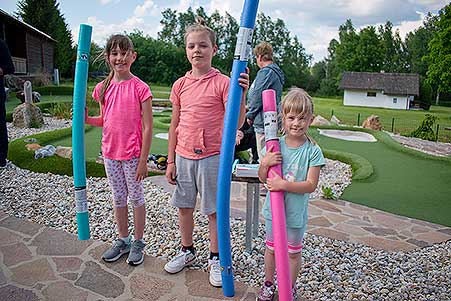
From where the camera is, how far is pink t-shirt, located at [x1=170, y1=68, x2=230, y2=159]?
261 centimetres

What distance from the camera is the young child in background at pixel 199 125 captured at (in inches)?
103

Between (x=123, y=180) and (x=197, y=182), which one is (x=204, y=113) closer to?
(x=197, y=182)

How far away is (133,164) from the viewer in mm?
2863

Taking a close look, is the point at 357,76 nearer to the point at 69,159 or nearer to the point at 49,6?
the point at 49,6

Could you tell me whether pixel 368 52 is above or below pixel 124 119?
above

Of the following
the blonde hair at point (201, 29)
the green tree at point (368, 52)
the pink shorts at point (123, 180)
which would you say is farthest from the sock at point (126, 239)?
the green tree at point (368, 52)

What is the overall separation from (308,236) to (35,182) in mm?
3502

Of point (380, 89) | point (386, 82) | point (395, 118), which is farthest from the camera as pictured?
point (386, 82)

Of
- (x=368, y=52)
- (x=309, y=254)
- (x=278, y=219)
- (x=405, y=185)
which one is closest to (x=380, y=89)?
(x=368, y=52)

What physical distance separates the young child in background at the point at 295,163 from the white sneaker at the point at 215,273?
620 millimetres

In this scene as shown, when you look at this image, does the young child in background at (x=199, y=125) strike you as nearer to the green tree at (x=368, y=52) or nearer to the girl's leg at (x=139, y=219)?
the girl's leg at (x=139, y=219)

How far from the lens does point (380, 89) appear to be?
39875mm

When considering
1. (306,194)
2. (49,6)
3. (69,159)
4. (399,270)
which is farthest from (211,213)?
(49,6)

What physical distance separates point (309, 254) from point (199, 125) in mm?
1519
